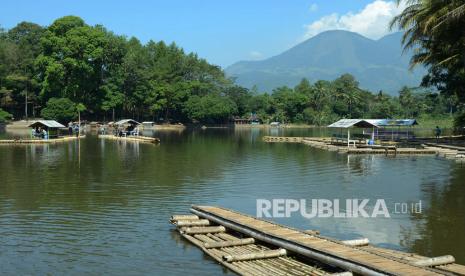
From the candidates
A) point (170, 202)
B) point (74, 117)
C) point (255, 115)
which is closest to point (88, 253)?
point (170, 202)

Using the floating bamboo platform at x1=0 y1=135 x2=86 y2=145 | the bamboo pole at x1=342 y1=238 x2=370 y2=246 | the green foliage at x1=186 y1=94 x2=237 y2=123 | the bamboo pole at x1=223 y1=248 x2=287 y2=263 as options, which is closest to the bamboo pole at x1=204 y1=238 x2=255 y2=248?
the bamboo pole at x1=223 y1=248 x2=287 y2=263

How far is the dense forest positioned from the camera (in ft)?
275

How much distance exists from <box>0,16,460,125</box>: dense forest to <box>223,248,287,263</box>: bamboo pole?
50022mm

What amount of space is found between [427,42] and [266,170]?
25.3m

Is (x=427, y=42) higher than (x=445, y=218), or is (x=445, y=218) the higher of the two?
(x=427, y=42)

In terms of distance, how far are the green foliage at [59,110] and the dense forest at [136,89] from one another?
15 cm

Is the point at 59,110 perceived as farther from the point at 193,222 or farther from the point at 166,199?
the point at 193,222

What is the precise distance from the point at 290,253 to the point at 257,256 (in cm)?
85

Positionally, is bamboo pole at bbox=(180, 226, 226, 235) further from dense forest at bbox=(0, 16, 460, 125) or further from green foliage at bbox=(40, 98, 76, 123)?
green foliage at bbox=(40, 98, 76, 123)

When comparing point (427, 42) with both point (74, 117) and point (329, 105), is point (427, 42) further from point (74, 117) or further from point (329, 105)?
point (329, 105)

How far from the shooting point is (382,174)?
1176 inches

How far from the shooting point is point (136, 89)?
96.5m

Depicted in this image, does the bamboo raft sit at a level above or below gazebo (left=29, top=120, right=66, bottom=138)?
below

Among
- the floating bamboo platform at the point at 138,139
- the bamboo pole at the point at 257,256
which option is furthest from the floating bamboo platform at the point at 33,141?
the bamboo pole at the point at 257,256
